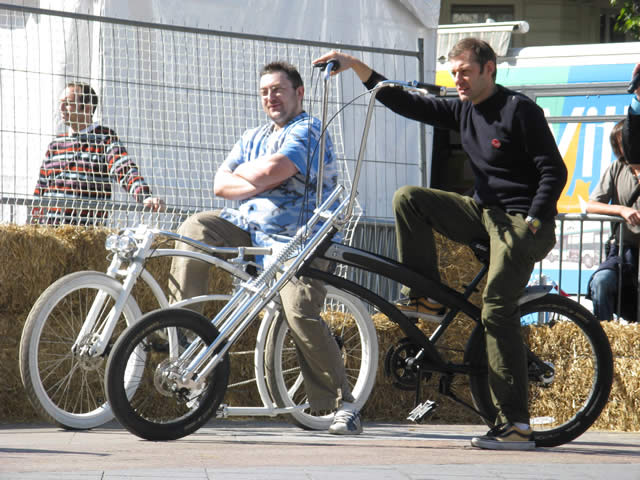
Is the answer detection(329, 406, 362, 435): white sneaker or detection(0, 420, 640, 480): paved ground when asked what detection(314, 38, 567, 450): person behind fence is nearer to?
detection(0, 420, 640, 480): paved ground

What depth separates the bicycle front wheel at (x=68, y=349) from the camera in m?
4.86

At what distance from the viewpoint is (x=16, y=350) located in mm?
5746

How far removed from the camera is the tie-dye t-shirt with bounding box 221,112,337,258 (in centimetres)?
520

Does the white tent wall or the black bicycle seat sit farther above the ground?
the white tent wall

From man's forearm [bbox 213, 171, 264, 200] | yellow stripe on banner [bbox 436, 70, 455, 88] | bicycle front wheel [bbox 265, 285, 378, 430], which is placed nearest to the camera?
man's forearm [bbox 213, 171, 264, 200]

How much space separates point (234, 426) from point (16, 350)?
1.21 meters

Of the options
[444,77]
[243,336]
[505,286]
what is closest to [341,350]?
[243,336]

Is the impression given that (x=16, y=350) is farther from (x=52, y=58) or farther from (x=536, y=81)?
(x=536, y=81)

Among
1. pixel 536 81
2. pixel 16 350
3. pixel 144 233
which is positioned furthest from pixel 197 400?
pixel 536 81

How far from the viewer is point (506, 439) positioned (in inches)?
187

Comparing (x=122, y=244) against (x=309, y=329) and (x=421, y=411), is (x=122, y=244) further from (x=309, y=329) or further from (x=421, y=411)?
(x=421, y=411)

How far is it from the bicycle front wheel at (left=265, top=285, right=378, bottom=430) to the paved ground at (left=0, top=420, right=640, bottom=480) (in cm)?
16

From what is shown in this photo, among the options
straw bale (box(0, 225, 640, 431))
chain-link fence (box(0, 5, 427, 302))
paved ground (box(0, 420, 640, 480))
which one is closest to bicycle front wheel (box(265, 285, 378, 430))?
paved ground (box(0, 420, 640, 480))

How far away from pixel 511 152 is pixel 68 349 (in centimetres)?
236
